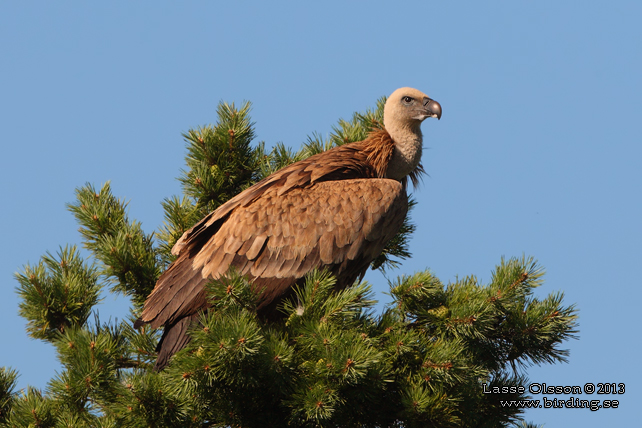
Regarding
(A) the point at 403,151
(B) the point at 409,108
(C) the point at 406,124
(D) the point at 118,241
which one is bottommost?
(D) the point at 118,241

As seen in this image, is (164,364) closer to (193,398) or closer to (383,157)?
(193,398)

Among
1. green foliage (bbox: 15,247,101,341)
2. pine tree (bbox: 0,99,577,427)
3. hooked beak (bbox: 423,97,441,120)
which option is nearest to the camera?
pine tree (bbox: 0,99,577,427)

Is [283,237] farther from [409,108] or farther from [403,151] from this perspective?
[409,108]

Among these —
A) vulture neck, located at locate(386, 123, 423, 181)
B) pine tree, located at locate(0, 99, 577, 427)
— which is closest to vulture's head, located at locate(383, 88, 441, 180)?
vulture neck, located at locate(386, 123, 423, 181)

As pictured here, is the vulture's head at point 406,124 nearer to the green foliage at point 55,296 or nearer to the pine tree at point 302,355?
the pine tree at point 302,355

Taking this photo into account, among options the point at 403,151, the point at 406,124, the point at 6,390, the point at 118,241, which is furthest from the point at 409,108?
the point at 6,390

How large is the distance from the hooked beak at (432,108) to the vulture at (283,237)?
48.3 inches

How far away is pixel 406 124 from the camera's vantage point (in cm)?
737

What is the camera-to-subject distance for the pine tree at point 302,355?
13.6ft

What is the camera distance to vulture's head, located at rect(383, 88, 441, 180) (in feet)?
24.0

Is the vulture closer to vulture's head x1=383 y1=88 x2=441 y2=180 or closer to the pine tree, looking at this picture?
the pine tree

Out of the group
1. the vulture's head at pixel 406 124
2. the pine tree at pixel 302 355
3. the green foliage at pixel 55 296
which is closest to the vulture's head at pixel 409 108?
the vulture's head at pixel 406 124

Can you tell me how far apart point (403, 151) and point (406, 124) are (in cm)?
29

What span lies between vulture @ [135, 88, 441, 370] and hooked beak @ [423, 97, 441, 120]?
1.23m
